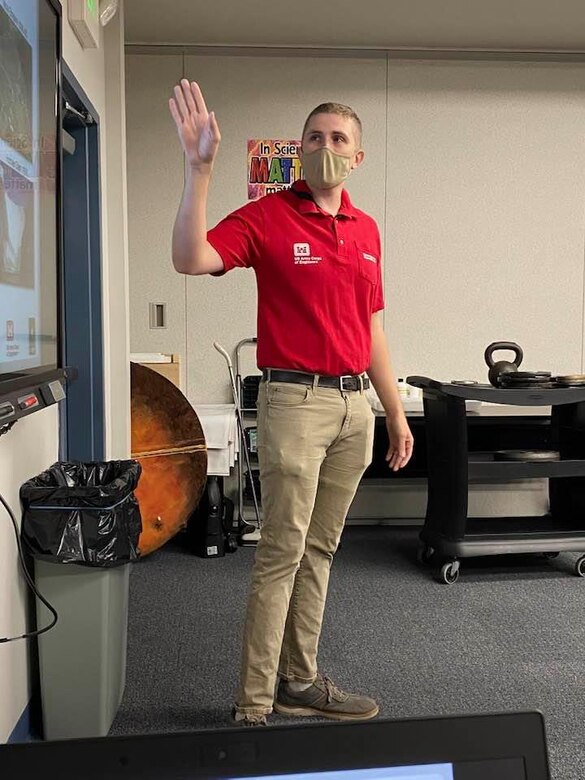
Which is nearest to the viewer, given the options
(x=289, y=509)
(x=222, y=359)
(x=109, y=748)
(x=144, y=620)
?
(x=109, y=748)

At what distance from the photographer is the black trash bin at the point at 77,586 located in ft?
6.60

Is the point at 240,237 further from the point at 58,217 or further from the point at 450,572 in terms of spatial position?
the point at 450,572

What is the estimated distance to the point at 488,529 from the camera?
3.87 m

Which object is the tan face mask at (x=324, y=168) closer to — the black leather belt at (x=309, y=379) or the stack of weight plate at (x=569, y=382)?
the black leather belt at (x=309, y=379)

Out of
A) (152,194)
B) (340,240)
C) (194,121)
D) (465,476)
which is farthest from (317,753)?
(152,194)

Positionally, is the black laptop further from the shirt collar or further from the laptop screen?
the shirt collar

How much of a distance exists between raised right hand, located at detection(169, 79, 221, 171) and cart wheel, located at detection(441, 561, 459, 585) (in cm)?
259

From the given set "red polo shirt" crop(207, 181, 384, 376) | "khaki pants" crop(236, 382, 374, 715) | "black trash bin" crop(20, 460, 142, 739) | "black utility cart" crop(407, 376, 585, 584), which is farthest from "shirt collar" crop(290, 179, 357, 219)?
"black utility cart" crop(407, 376, 585, 584)

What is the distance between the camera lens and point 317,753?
42 centimetres

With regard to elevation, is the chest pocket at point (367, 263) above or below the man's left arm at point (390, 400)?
above

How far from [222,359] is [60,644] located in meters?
2.65

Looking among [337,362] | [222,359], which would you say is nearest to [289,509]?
[337,362]

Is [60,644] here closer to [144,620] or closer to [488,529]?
[144,620]

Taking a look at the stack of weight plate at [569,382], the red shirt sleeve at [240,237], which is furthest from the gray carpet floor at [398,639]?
the red shirt sleeve at [240,237]
